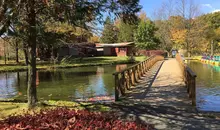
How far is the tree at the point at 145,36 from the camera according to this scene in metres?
46.8

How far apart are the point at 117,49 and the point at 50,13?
43.3 m

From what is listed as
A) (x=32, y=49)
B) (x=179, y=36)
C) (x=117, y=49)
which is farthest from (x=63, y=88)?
(x=179, y=36)

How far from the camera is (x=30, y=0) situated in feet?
18.3

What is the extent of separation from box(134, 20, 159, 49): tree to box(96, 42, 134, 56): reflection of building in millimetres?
1737

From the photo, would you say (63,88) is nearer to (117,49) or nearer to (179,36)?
(117,49)

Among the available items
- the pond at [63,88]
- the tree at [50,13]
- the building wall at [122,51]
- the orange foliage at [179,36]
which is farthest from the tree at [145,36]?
the tree at [50,13]

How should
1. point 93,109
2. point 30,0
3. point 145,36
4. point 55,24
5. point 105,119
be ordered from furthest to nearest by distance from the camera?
1. point 145,36
2. point 55,24
3. point 93,109
4. point 30,0
5. point 105,119

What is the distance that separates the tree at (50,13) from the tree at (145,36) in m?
40.4

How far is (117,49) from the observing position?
49531 millimetres

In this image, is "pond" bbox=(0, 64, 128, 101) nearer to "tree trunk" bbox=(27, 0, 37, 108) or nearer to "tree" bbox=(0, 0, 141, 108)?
"tree trunk" bbox=(27, 0, 37, 108)

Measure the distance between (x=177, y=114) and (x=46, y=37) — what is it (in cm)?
365

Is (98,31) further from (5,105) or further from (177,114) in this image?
(5,105)

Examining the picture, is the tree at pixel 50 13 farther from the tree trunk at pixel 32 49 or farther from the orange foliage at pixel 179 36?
the orange foliage at pixel 179 36

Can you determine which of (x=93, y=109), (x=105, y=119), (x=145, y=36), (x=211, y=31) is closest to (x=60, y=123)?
(x=105, y=119)
